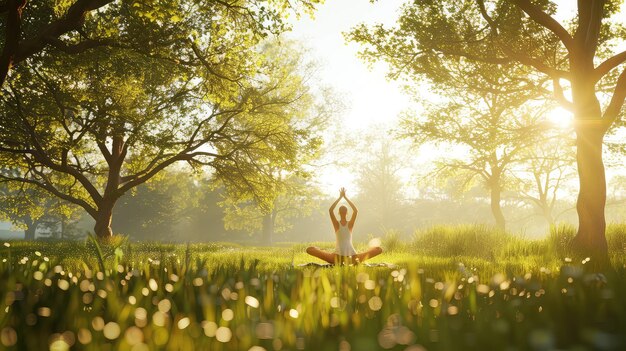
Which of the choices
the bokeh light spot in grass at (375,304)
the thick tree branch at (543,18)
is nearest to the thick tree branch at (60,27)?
the thick tree branch at (543,18)

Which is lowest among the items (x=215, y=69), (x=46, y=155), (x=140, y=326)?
(x=140, y=326)

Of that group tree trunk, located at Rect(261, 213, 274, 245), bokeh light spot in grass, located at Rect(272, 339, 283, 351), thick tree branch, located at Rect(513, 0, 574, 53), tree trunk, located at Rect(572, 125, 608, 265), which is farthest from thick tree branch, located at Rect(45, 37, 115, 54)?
tree trunk, located at Rect(261, 213, 274, 245)

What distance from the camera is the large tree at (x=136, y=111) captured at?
1459cm

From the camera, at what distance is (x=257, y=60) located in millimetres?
15141

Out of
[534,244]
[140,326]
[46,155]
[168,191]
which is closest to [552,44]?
[534,244]

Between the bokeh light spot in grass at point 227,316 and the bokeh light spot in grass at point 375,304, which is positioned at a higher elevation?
the bokeh light spot in grass at point 227,316

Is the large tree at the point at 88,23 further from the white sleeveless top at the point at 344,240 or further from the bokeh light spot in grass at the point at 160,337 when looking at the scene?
the bokeh light spot in grass at the point at 160,337

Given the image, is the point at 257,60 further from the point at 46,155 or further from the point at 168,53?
the point at 46,155

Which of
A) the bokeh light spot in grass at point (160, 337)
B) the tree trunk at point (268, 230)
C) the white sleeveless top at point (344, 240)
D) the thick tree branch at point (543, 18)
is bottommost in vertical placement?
Result: the bokeh light spot in grass at point (160, 337)

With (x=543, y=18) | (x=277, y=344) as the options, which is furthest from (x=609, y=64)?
(x=277, y=344)

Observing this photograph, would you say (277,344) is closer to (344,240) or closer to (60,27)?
(344,240)

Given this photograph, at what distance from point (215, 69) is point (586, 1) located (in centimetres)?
1066

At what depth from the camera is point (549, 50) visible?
1530cm

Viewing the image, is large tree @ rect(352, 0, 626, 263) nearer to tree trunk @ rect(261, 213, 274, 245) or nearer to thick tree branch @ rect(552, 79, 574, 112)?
thick tree branch @ rect(552, 79, 574, 112)
